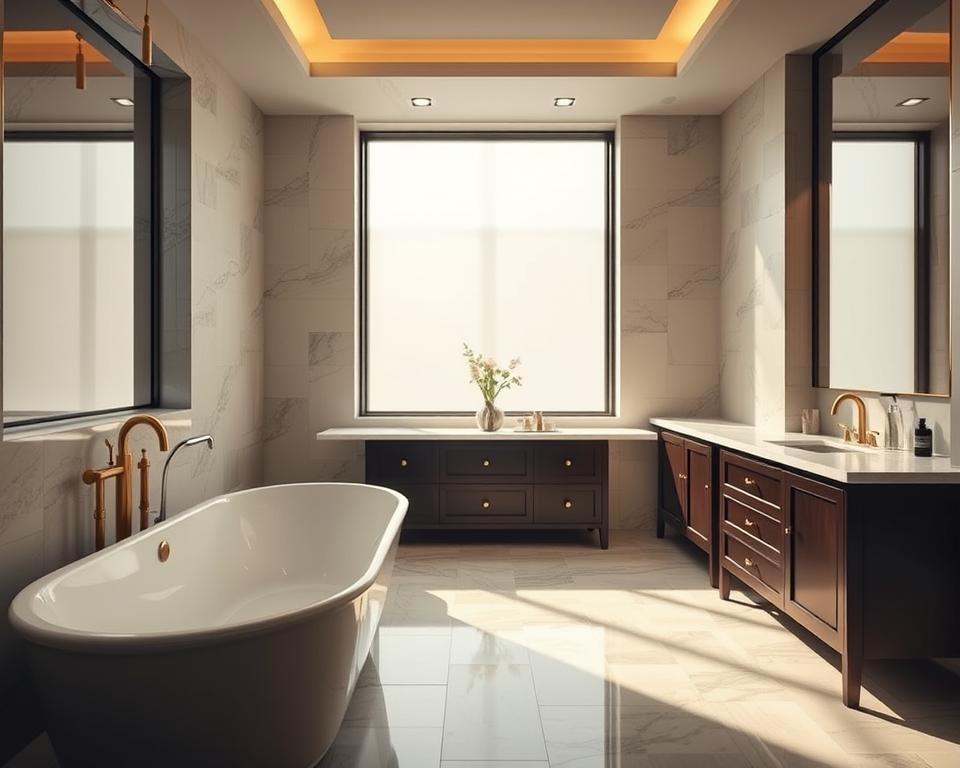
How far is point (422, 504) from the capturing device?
4449 millimetres

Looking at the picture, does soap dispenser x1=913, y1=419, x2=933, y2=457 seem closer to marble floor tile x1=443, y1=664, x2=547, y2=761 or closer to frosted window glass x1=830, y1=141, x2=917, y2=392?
frosted window glass x1=830, y1=141, x2=917, y2=392

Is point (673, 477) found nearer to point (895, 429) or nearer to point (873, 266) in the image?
point (895, 429)

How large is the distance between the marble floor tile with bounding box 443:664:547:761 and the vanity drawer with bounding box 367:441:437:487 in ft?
5.99

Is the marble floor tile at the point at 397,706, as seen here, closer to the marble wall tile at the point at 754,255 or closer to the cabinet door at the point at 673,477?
the cabinet door at the point at 673,477

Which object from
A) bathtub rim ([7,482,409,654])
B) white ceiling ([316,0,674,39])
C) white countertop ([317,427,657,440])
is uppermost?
white ceiling ([316,0,674,39])

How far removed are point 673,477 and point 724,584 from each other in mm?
941

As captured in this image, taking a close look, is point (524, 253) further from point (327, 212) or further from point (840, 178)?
point (840, 178)

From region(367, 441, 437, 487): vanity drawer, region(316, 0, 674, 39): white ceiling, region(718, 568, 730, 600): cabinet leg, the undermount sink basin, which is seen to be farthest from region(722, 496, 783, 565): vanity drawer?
region(316, 0, 674, 39): white ceiling

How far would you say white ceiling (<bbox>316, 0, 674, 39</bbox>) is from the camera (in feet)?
11.7

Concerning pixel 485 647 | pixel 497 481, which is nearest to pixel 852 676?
pixel 485 647

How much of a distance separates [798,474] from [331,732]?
1.82 meters

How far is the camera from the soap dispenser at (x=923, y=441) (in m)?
2.67

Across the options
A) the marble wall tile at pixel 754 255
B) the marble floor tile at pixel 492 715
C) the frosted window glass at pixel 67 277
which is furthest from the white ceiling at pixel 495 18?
the marble floor tile at pixel 492 715

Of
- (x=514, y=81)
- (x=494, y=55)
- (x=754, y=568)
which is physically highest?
(x=494, y=55)
